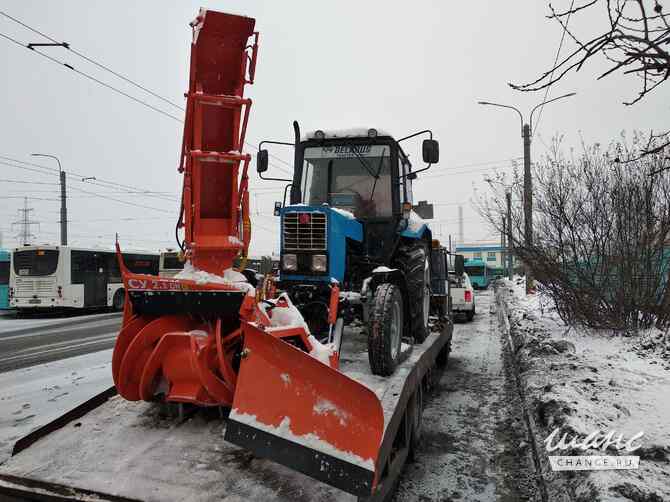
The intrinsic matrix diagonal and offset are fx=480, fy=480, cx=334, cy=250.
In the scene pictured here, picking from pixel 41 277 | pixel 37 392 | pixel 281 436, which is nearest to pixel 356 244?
pixel 281 436

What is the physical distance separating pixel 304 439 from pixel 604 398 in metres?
3.41

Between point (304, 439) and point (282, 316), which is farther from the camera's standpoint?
point (282, 316)

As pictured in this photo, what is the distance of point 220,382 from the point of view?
10.6ft

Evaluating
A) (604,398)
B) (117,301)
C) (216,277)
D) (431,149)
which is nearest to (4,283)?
(117,301)

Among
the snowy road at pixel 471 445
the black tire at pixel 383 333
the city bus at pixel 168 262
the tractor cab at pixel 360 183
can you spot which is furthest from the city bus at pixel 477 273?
the black tire at pixel 383 333

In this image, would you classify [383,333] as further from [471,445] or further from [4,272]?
[4,272]

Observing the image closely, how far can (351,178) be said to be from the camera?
6.01 m

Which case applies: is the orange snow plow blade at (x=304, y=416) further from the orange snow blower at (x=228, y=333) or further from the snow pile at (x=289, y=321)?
the snow pile at (x=289, y=321)

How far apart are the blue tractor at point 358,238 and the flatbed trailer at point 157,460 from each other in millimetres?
682

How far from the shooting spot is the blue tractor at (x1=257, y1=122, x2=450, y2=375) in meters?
4.60

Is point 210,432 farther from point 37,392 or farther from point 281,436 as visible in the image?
point 37,392

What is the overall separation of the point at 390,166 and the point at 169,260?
57.4 ft

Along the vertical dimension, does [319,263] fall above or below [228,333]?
above

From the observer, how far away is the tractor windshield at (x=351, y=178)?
5879mm
